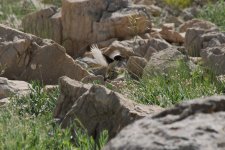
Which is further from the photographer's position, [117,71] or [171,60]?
[117,71]

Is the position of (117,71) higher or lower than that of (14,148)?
lower

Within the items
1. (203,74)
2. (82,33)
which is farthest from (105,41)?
(203,74)

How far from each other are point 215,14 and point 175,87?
6.10 meters

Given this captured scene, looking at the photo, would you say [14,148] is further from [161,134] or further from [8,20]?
[8,20]

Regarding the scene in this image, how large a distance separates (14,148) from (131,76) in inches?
165

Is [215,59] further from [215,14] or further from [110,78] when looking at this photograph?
[215,14]

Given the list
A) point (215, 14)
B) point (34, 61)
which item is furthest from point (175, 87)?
point (215, 14)

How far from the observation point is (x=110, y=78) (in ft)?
26.6

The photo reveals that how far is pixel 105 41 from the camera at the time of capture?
10055 mm

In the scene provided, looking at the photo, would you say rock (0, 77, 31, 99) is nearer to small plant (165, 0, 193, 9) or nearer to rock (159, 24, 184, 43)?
rock (159, 24, 184, 43)

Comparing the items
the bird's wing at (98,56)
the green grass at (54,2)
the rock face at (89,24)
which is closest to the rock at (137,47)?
the bird's wing at (98,56)

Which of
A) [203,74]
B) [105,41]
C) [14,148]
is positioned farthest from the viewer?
[105,41]

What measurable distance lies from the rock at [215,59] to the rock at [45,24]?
337 cm

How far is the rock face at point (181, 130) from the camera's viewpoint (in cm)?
256
